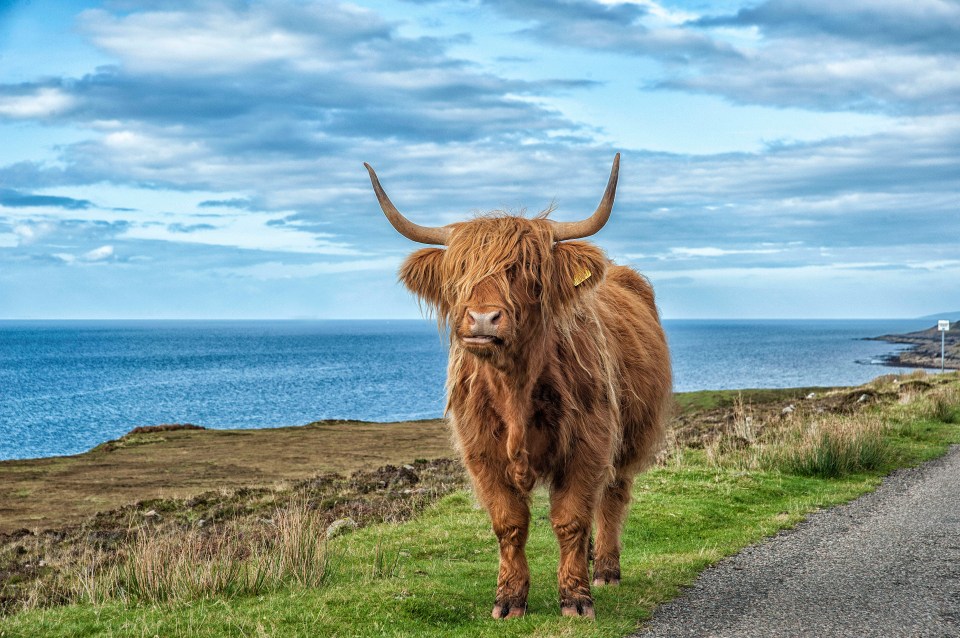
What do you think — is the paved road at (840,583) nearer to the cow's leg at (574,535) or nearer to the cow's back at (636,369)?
the cow's leg at (574,535)

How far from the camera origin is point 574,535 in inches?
205

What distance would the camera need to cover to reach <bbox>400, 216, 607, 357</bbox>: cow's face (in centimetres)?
457

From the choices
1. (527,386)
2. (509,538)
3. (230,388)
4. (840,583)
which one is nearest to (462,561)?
(509,538)

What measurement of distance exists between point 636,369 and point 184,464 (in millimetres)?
17776

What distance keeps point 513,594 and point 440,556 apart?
280 centimetres

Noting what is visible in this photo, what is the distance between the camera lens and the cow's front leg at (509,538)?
5258 mm

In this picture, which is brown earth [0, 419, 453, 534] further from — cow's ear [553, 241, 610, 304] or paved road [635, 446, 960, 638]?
cow's ear [553, 241, 610, 304]

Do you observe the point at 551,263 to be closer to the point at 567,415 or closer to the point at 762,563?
the point at 567,415

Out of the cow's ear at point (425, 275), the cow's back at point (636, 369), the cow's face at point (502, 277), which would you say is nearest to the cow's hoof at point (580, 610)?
the cow's back at point (636, 369)

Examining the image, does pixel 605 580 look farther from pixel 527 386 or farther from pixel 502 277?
pixel 502 277

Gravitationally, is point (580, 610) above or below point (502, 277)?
below

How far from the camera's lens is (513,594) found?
17.5 feet

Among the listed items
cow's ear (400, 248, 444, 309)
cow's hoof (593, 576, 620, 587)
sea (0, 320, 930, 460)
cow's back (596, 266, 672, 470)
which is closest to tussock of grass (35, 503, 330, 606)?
cow's hoof (593, 576, 620, 587)

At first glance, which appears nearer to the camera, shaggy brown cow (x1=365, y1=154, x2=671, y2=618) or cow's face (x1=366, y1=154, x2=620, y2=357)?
cow's face (x1=366, y1=154, x2=620, y2=357)
